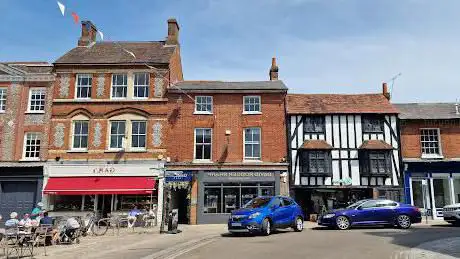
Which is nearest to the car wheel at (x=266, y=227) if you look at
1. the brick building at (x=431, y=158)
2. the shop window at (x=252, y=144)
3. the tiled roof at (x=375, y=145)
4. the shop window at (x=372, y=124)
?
the shop window at (x=252, y=144)

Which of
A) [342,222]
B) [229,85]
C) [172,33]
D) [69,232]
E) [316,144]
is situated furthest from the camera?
[172,33]

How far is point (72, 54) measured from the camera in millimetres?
26938

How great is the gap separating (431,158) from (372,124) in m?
4.36

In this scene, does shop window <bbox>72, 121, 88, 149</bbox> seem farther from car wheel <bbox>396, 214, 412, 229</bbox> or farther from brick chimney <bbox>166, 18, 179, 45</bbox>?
car wheel <bbox>396, 214, 412, 229</bbox>

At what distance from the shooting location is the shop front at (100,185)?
24.0 metres

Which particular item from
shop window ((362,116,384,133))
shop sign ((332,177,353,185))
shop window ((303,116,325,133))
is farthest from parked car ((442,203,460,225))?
shop window ((303,116,325,133))

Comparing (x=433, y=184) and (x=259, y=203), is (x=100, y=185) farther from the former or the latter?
(x=433, y=184)

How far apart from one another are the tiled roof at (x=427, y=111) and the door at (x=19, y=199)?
77.6ft

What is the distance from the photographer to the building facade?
989 inches

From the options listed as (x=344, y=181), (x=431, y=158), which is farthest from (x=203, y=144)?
(x=431, y=158)

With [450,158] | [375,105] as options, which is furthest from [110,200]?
[450,158]

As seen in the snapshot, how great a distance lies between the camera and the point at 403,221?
62.5 ft

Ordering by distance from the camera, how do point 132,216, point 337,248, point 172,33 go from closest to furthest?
point 337,248 < point 132,216 < point 172,33

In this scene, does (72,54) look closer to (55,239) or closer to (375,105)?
(55,239)
